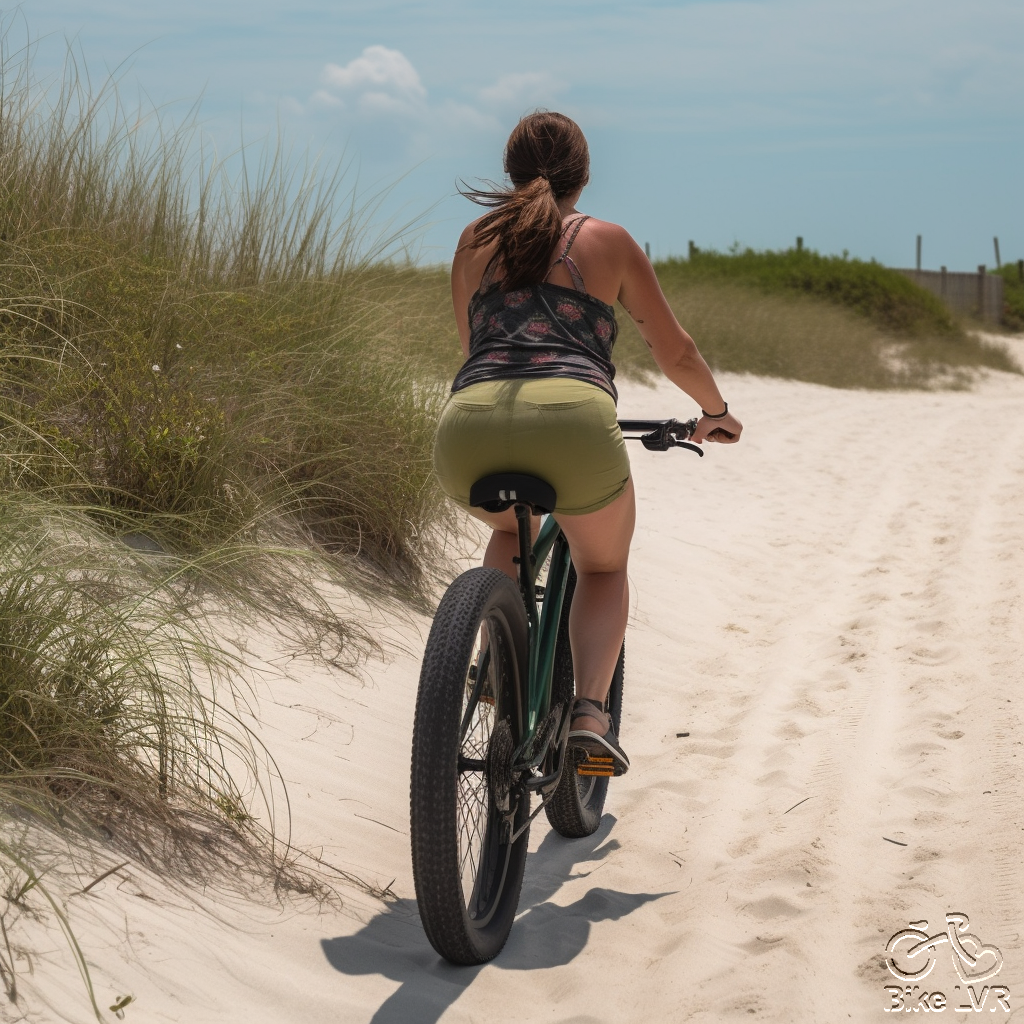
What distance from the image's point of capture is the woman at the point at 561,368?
8.52ft

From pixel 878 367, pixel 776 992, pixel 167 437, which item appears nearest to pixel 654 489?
pixel 167 437

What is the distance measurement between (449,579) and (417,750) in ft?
9.87

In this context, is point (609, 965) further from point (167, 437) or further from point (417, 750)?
point (167, 437)

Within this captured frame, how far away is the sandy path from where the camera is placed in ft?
8.16

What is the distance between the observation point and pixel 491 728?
2.76m

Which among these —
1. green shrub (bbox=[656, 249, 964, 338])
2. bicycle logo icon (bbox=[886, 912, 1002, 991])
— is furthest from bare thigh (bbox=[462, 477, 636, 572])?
green shrub (bbox=[656, 249, 964, 338])

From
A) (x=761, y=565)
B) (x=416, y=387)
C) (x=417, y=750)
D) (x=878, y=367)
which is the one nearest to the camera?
(x=417, y=750)

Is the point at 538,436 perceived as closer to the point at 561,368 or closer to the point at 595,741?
the point at 561,368

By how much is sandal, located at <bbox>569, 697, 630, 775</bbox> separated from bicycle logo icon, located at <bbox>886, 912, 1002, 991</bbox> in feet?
2.51

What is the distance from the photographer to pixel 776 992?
2.56m

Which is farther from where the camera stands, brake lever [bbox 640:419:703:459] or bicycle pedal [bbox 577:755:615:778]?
brake lever [bbox 640:419:703:459]

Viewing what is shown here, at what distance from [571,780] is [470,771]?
784mm

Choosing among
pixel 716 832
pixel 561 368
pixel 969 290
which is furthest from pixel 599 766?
pixel 969 290

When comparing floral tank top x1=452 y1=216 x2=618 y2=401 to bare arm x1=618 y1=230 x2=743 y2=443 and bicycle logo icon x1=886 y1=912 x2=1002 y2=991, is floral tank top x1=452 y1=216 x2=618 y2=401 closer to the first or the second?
bare arm x1=618 y1=230 x2=743 y2=443
